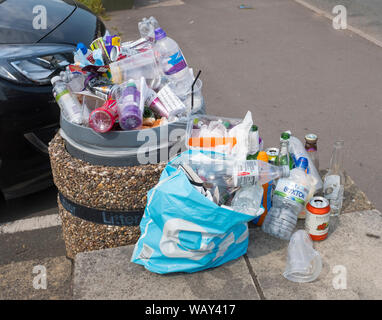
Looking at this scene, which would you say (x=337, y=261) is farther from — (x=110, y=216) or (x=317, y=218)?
(x=110, y=216)

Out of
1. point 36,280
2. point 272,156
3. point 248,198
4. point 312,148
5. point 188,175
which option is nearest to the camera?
point 188,175

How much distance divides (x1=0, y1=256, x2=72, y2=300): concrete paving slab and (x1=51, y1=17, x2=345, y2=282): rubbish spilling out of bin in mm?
390

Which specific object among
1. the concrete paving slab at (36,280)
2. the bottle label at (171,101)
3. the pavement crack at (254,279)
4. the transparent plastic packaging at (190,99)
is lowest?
the concrete paving slab at (36,280)

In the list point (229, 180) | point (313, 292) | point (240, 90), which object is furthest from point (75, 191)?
point (240, 90)

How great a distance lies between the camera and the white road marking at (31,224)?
3.63 meters

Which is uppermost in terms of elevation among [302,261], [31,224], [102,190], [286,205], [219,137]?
[219,137]

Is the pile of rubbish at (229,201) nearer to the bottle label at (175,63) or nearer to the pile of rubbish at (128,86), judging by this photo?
the pile of rubbish at (128,86)

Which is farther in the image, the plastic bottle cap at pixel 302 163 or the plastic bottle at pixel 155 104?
the plastic bottle cap at pixel 302 163

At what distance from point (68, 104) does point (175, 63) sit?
0.74m

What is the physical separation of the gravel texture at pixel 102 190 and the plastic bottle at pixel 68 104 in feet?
0.77

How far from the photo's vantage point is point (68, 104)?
2.65m

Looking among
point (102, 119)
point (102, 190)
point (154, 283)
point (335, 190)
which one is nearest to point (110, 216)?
point (102, 190)

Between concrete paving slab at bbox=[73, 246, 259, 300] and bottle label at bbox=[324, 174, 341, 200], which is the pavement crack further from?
bottle label at bbox=[324, 174, 341, 200]

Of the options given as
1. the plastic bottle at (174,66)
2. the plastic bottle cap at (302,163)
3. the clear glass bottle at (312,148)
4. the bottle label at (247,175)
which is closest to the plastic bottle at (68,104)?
the plastic bottle at (174,66)
